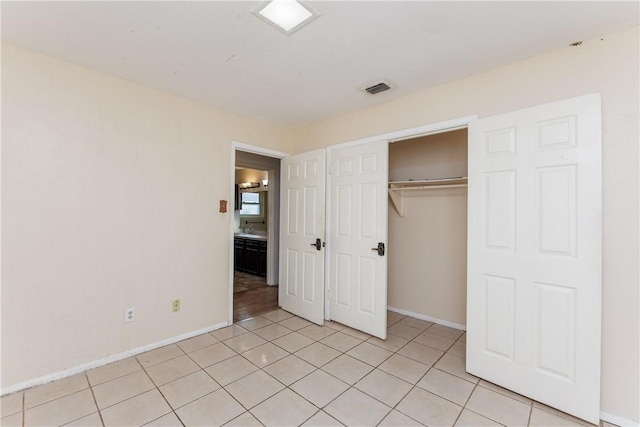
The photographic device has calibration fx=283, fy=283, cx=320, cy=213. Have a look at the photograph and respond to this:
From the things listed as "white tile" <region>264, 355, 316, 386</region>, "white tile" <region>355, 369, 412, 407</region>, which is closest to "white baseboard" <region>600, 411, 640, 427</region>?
"white tile" <region>355, 369, 412, 407</region>

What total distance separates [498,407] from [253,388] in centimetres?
165

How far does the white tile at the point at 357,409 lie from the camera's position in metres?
1.71

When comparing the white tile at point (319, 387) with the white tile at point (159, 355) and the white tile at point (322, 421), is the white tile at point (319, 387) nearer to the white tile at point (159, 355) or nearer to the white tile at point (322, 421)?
the white tile at point (322, 421)

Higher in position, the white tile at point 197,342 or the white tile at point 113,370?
the white tile at point 113,370

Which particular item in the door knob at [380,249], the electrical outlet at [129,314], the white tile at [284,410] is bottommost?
the white tile at [284,410]

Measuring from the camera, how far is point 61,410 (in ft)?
5.83

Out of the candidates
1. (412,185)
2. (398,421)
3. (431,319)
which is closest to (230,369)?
(398,421)

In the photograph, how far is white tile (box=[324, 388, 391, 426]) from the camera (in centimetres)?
171

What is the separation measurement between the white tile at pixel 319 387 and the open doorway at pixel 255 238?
59.8 inches

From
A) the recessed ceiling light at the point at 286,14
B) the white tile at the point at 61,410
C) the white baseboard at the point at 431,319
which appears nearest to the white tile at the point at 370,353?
the white baseboard at the point at 431,319

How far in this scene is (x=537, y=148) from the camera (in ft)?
6.25

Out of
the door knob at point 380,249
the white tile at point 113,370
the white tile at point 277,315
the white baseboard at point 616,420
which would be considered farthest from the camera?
the white tile at point 277,315

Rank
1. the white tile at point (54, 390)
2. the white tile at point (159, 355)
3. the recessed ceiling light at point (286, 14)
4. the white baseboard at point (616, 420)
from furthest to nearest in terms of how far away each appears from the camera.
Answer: the white tile at point (159, 355)
the white tile at point (54, 390)
the white baseboard at point (616, 420)
the recessed ceiling light at point (286, 14)

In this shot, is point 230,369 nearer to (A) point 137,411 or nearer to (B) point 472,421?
(A) point 137,411
